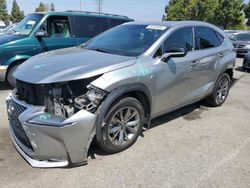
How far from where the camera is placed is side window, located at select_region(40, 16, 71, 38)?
735cm

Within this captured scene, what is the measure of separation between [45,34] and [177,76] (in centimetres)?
410

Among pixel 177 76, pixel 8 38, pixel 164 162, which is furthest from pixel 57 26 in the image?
pixel 164 162

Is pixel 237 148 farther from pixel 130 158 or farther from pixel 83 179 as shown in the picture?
pixel 83 179

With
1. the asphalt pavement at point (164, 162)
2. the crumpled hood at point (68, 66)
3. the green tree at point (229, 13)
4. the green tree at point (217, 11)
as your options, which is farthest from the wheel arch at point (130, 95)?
the green tree at point (229, 13)

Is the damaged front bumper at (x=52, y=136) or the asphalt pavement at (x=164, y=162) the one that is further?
the asphalt pavement at (x=164, y=162)

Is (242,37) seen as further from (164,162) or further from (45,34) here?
(164,162)

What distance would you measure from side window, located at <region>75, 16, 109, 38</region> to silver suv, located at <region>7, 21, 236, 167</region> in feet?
10.4

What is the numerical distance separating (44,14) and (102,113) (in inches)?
196

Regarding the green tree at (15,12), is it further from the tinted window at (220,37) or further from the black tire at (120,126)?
the black tire at (120,126)

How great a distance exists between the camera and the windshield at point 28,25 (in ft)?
23.6

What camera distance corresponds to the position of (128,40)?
454 centimetres

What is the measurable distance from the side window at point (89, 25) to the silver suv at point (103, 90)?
10.4ft

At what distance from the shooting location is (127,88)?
3.61 metres

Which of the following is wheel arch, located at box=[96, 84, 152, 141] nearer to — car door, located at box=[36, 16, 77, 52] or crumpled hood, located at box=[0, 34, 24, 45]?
car door, located at box=[36, 16, 77, 52]
